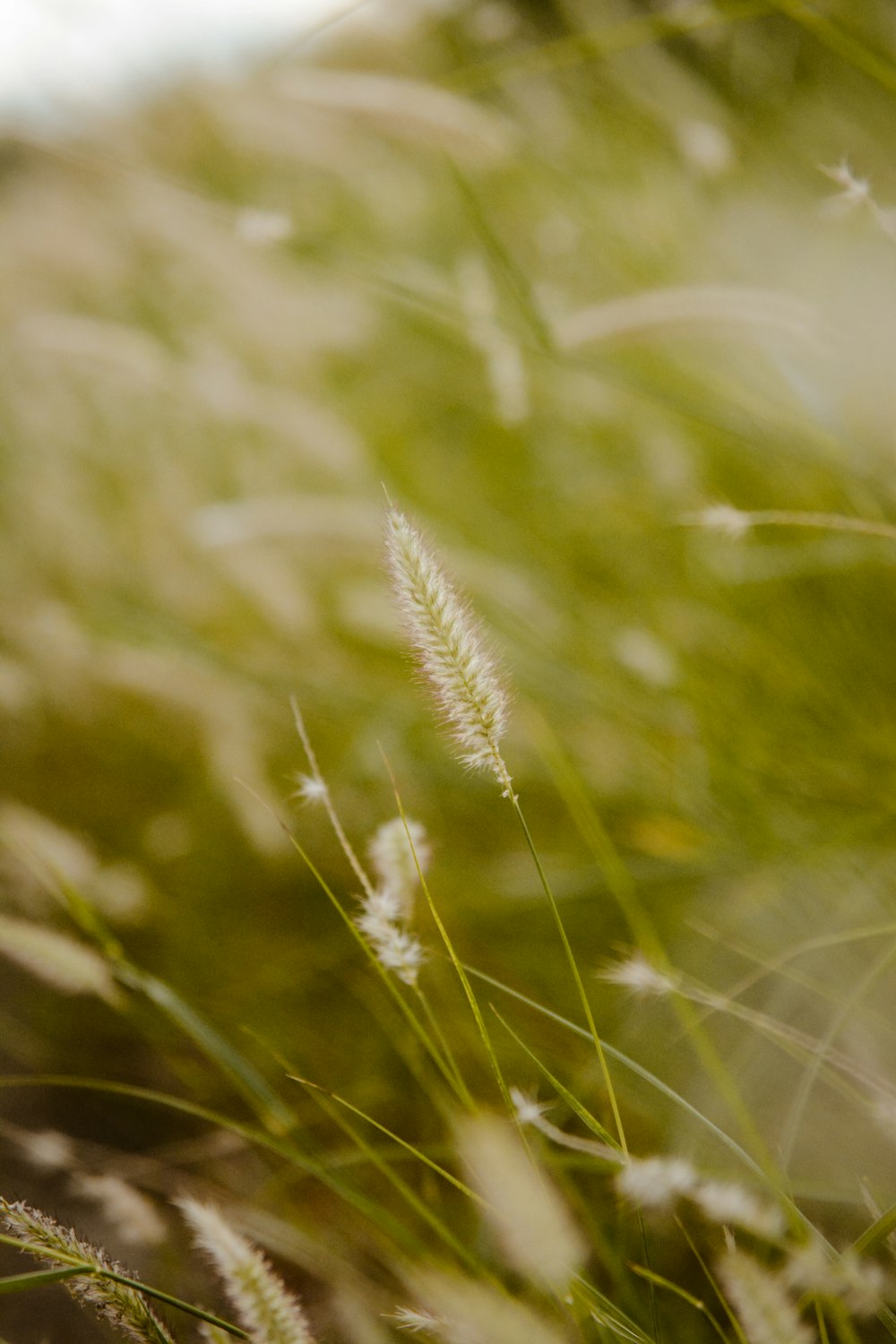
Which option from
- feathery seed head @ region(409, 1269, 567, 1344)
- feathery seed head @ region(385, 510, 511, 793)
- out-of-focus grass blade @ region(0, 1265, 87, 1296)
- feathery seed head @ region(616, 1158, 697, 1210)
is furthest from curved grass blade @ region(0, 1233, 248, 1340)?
feathery seed head @ region(385, 510, 511, 793)

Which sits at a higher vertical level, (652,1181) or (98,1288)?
(652,1181)

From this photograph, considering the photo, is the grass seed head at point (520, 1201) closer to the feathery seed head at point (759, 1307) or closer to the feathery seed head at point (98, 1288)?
the feathery seed head at point (759, 1307)

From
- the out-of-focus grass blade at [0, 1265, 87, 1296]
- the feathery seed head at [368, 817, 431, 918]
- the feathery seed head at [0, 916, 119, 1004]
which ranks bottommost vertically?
the feathery seed head at [0, 916, 119, 1004]

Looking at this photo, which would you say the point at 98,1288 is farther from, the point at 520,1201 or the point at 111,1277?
the point at 520,1201

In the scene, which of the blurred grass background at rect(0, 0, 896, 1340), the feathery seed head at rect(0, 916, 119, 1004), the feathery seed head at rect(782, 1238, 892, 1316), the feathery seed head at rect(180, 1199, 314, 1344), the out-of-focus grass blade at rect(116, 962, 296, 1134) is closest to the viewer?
the feathery seed head at rect(782, 1238, 892, 1316)

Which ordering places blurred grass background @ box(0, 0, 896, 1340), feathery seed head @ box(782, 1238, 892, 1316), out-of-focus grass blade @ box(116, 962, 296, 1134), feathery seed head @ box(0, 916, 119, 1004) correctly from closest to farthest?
feathery seed head @ box(782, 1238, 892, 1316), out-of-focus grass blade @ box(116, 962, 296, 1134), feathery seed head @ box(0, 916, 119, 1004), blurred grass background @ box(0, 0, 896, 1340)

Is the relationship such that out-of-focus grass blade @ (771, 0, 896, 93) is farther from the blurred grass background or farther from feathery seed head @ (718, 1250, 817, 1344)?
feathery seed head @ (718, 1250, 817, 1344)

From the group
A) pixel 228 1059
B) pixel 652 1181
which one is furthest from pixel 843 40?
pixel 228 1059
